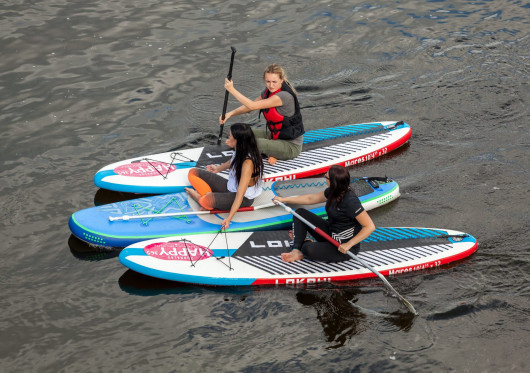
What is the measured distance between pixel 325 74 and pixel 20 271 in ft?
26.2

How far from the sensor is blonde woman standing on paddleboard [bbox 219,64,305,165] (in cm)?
994

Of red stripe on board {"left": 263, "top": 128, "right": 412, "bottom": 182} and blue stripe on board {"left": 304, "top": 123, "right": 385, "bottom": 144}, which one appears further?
blue stripe on board {"left": 304, "top": 123, "right": 385, "bottom": 144}

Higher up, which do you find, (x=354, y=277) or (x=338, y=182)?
(x=338, y=182)

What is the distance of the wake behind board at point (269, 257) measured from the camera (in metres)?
8.13

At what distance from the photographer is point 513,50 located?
14.7 metres

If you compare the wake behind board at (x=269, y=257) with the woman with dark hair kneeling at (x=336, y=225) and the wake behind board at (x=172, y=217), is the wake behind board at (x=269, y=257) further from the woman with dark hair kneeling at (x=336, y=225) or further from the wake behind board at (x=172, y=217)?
the wake behind board at (x=172, y=217)

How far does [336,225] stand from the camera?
7.96 meters

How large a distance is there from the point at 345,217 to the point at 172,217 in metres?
2.62

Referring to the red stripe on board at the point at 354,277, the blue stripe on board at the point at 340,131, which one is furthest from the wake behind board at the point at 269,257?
the blue stripe on board at the point at 340,131

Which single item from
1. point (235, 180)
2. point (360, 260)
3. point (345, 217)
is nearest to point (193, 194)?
point (235, 180)

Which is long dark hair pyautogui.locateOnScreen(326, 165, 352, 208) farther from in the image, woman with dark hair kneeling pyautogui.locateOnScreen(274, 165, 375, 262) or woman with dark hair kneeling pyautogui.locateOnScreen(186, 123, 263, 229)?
woman with dark hair kneeling pyautogui.locateOnScreen(186, 123, 263, 229)

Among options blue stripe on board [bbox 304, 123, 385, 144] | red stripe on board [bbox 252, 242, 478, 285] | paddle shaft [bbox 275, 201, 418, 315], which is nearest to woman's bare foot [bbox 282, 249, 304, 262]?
red stripe on board [bbox 252, 242, 478, 285]

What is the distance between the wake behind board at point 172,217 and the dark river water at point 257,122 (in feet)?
1.19

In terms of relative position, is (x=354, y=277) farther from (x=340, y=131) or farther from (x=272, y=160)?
(x=340, y=131)
